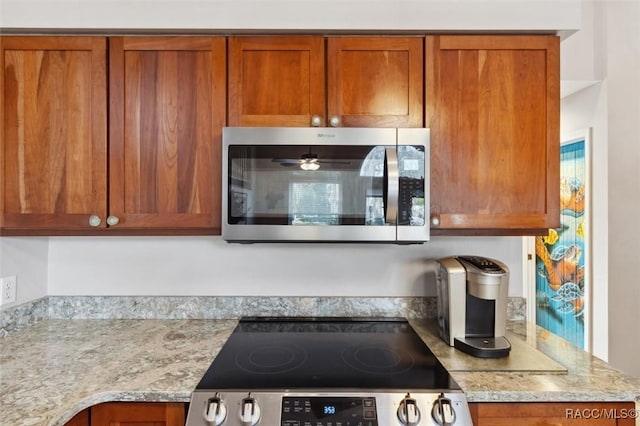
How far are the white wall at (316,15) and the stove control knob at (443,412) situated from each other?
1.29m

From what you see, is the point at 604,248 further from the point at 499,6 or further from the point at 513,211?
the point at 499,6

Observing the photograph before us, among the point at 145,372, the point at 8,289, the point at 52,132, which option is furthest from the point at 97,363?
the point at 52,132

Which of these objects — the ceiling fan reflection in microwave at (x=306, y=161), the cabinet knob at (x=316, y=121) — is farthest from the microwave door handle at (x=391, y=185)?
the cabinet knob at (x=316, y=121)

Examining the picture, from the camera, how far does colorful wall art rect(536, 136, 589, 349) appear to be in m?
2.40

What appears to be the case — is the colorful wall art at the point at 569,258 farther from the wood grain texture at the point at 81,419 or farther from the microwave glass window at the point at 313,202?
the wood grain texture at the point at 81,419

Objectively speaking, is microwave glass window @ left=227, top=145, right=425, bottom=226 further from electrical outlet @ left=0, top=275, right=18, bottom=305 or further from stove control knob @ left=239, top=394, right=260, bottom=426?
electrical outlet @ left=0, top=275, right=18, bottom=305

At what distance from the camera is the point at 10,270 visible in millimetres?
1495

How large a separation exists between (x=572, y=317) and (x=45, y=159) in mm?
3251

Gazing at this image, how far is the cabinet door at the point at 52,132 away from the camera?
136 cm

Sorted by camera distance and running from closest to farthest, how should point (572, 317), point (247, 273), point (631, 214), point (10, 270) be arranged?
1. point (10, 270)
2. point (247, 273)
3. point (631, 214)
4. point (572, 317)

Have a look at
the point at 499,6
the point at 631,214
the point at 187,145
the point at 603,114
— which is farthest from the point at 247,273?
the point at 603,114

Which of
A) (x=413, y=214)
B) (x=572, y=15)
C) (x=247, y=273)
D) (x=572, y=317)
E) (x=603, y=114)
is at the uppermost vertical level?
(x=572, y=15)

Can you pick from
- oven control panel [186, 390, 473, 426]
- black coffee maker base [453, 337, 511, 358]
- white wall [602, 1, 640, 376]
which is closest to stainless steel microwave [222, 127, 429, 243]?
black coffee maker base [453, 337, 511, 358]

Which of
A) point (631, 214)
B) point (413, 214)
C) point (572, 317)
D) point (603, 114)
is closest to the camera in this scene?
point (413, 214)
